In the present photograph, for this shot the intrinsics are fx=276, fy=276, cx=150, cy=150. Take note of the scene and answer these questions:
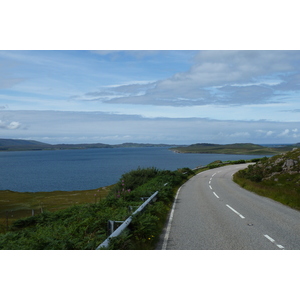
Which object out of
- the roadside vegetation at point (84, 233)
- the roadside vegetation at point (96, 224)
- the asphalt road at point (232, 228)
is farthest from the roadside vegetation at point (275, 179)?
the roadside vegetation at point (84, 233)

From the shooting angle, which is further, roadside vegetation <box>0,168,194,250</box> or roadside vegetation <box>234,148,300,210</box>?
roadside vegetation <box>234,148,300,210</box>

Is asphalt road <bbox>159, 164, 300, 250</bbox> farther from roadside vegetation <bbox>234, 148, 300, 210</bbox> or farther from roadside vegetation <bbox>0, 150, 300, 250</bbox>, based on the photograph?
roadside vegetation <bbox>234, 148, 300, 210</bbox>

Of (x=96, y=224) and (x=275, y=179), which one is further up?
(x=96, y=224)

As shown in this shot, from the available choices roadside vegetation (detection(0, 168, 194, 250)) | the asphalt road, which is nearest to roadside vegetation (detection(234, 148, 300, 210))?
the asphalt road

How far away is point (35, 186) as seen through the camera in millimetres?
62750

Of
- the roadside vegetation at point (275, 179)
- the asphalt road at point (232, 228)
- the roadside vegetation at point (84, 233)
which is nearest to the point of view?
the roadside vegetation at point (84, 233)

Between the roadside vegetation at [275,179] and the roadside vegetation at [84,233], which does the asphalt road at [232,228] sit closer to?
the roadside vegetation at [84,233]

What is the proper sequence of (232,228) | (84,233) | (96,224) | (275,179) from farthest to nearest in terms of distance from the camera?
1. (275,179)
2. (232,228)
3. (96,224)
4. (84,233)

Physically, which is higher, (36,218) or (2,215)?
(36,218)

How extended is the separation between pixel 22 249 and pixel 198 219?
6444 mm

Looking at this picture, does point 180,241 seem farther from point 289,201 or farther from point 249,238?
point 289,201

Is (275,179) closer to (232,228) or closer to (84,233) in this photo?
(232,228)

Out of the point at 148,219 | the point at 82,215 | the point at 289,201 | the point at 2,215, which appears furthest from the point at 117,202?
the point at 2,215

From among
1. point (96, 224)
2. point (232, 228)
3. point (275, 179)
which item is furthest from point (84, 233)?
point (275, 179)
